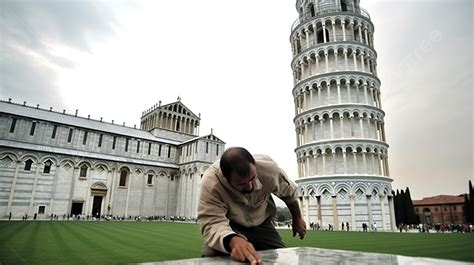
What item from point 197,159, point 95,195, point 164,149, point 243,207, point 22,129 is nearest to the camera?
point 243,207

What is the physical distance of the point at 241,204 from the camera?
3.46m

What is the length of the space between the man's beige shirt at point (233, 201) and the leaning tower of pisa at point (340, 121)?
97.8 feet

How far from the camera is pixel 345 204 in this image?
101ft

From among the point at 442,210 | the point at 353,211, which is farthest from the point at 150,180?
the point at 442,210

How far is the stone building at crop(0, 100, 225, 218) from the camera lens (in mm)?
36281

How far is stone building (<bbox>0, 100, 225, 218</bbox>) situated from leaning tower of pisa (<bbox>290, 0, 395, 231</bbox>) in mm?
21459

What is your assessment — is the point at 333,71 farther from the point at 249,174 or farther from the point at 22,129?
the point at 22,129

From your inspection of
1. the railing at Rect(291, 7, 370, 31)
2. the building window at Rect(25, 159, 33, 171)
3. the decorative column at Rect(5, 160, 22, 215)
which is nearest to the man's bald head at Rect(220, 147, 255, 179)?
the railing at Rect(291, 7, 370, 31)

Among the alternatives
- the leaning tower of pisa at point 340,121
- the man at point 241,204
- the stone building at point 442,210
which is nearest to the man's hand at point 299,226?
the man at point 241,204

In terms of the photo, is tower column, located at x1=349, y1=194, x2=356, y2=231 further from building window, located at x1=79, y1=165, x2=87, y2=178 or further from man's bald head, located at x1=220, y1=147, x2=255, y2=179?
building window, located at x1=79, y1=165, x2=87, y2=178

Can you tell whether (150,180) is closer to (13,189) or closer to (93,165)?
(93,165)

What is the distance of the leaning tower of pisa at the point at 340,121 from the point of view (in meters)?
30.9

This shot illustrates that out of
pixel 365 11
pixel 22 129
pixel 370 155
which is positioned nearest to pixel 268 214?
pixel 370 155

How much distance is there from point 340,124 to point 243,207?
3222 cm
